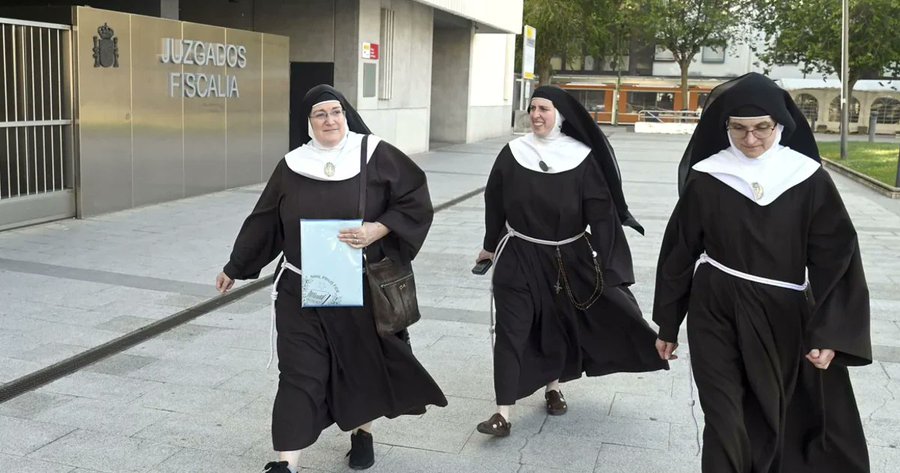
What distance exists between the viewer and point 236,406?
489 centimetres

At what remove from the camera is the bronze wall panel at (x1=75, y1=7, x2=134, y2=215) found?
10.8 m

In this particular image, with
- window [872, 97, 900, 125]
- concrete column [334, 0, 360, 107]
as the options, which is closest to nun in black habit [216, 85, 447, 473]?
concrete column [334, 0, 360, 107]

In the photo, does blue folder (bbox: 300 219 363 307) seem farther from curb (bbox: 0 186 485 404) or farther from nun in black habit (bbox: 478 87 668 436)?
curb (bbox: 0 186 485 404)

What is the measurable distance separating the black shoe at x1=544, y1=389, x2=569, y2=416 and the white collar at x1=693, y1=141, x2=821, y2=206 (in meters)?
1.86

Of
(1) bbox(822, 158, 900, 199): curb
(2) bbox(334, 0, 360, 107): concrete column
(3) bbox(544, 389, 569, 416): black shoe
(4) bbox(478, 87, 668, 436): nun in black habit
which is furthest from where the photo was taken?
(2) bbox(334, 0, 360, 107): concrete column

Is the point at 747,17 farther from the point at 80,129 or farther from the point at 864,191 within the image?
the point at 80,129

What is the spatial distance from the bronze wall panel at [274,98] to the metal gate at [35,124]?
15.0ft

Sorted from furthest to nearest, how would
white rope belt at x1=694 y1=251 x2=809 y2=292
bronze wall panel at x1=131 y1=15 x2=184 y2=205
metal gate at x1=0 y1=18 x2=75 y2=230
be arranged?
1. bronze wall panel at x1=131 y1=15 x2=184 y2=205
2. metal gate at x1=0 y1=18 x2=75 y2=230
3. white rope belt at x1=694 y1=251 x2=809 y2=292

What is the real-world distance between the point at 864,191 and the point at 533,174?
14.8 meters

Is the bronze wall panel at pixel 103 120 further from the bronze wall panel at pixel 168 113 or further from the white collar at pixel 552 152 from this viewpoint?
the white collar at pixel 552 152

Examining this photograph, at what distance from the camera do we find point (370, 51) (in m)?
18.4

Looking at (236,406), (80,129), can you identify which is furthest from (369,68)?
(236,406)

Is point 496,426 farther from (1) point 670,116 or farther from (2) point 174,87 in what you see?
(1) point 670,116

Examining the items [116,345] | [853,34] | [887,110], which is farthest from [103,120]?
[887,110]
